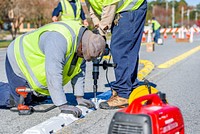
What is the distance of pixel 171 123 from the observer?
2965 mm

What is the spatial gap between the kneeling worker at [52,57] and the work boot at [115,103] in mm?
556

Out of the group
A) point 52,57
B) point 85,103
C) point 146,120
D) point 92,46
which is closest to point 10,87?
point 85,103

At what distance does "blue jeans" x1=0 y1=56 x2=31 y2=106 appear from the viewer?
488 cm

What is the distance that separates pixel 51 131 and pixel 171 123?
1.47m

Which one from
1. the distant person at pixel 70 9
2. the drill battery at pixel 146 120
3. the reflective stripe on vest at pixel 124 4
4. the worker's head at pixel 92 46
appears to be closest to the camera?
the drill battery at pixel 146 120

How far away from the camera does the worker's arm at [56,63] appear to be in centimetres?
427

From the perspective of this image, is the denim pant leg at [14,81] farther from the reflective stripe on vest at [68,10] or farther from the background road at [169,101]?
the reflective stripe on vest at [68,10]

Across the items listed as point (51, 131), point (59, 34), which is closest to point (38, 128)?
point (51, 131)

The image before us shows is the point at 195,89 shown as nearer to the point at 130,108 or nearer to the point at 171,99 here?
the point at 171,99

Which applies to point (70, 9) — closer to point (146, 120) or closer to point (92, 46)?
point (92, 46)

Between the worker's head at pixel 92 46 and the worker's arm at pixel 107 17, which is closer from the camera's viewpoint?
the worker's head at pixel 92 46

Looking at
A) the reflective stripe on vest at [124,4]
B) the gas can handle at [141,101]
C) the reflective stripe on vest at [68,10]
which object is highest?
the reflective stripe on vest at [124,4]

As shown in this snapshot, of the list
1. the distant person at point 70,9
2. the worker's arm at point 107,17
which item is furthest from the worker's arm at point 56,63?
the distant person at point 70,9

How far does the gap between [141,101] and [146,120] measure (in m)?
0.19
